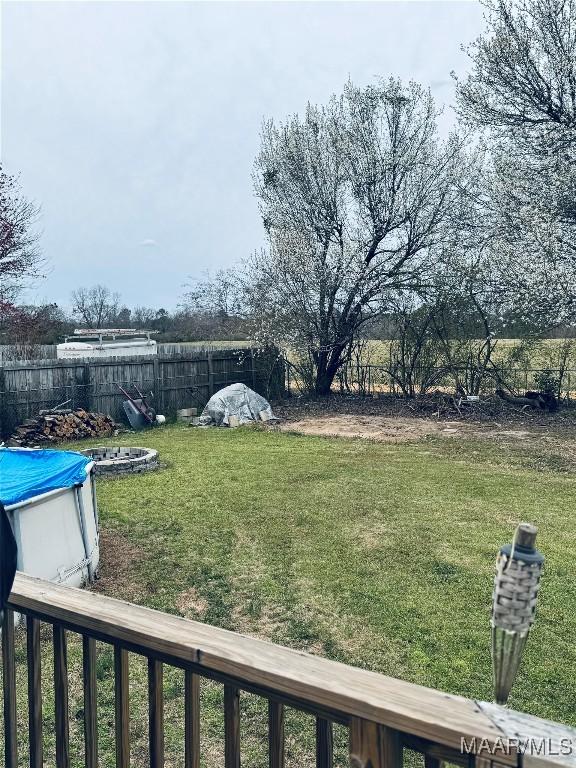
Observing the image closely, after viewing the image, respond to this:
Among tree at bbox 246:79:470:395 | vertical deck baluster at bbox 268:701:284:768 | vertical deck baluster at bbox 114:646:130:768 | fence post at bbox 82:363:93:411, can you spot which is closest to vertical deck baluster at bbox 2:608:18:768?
vertical deck baluster at bbox 114:646:130:768

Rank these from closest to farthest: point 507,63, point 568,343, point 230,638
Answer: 1. point 230,638
2. point 507,63
3. point 568,343

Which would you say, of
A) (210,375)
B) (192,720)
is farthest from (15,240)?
(192,720)

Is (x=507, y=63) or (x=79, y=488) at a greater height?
(x=507, y=63)

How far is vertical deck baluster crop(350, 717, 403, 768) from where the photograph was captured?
0.84 meters

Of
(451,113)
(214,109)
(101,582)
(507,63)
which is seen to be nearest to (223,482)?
(101,582)

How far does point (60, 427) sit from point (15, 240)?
255 inches

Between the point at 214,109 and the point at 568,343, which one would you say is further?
the point at 568,343

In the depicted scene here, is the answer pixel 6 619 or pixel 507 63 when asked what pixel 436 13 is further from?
pixel 6 619

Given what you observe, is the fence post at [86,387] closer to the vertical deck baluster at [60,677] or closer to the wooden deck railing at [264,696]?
the wooden deck railing at [264,696]

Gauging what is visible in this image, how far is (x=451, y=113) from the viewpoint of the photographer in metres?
13.4

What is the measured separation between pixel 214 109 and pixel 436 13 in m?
3.96

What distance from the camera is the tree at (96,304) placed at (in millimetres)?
30605

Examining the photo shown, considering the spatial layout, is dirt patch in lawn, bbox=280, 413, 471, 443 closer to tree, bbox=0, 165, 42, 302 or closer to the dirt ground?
the dirt ground

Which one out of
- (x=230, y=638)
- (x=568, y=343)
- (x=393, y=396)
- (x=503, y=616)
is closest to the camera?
(x=503, y=616)
